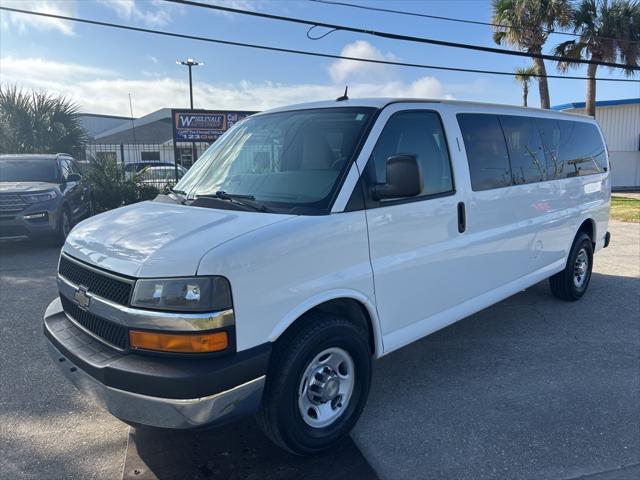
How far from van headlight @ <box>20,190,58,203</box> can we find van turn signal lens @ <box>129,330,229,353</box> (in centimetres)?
775

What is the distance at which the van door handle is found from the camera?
396cm

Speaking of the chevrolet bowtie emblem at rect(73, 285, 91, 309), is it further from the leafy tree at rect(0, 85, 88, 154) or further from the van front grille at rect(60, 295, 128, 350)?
the leafy tree at rect(0, 85, 88, 154)

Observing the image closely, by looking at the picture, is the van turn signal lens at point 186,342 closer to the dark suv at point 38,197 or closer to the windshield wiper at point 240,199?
the windshield wiper at point 240,199

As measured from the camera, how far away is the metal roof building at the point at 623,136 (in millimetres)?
25906

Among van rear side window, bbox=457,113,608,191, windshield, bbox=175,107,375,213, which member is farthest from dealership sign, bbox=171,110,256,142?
windshield, bbox=175,107,375,213

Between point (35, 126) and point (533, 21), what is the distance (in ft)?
59.6

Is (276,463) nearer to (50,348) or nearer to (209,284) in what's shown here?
(209,284)

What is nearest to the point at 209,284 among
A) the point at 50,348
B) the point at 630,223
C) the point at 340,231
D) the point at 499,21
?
the point at 340,231

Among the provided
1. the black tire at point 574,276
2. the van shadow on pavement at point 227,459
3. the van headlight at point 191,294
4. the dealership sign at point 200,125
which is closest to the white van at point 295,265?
the van headlight at point 191,294

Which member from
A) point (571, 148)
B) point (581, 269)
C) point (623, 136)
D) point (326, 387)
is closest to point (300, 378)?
point (326, 387)

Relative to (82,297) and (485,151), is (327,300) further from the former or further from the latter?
(485,151)

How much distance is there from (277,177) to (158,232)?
3.07ft

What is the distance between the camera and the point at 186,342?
2533 millimetres

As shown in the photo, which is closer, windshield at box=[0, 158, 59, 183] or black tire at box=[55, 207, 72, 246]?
black tire at box=[55, 207, 72, 246]
